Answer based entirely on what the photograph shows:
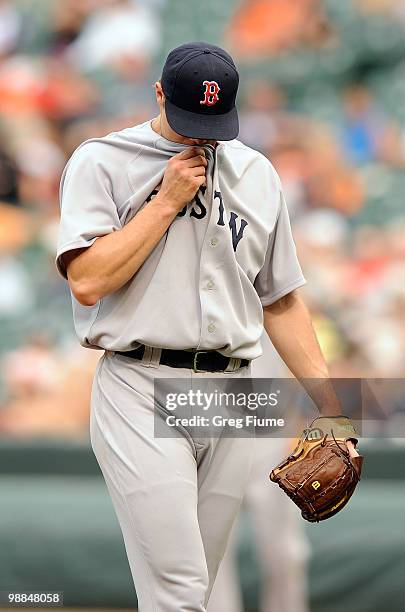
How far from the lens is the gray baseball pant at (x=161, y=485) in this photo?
2357mm

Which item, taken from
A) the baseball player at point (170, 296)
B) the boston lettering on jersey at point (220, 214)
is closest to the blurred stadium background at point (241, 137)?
the baseball player at point (170, 296)

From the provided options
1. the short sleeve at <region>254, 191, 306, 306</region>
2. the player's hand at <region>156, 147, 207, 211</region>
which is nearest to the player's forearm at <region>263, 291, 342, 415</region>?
the short sleeve at <region>254, 191, 306, 306</region>

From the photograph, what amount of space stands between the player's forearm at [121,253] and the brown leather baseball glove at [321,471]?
603mm

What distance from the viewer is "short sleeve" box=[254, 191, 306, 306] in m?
2.70

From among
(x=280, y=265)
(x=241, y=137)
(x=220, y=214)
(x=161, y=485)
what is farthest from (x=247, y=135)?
(x=161, y=485)

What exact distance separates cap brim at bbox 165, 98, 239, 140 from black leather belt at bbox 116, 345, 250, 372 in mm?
488

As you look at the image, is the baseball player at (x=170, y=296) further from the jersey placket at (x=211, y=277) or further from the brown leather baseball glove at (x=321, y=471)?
the brown leather baseball glove at (x=321, y=471)

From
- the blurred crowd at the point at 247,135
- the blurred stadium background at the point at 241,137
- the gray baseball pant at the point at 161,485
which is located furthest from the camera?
the blurred crowd at the point at 247,135

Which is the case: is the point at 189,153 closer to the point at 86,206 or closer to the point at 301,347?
the point at 86,206

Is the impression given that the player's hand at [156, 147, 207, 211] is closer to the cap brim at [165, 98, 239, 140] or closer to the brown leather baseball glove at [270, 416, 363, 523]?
the cap brim at [165, 98, 239, 140]

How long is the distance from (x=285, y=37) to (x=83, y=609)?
4.51m

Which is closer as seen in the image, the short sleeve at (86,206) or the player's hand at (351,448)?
the short sleeve at (86,206)

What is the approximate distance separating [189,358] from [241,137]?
16.0 feet

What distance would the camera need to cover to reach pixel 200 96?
242cm
